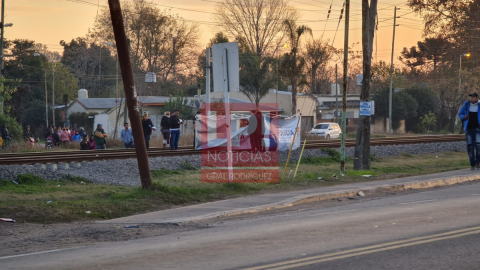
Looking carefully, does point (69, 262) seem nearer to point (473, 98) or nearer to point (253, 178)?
point (253, 178)

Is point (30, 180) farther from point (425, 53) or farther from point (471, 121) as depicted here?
point (425, 53)

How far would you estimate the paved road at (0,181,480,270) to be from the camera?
22.1 ft

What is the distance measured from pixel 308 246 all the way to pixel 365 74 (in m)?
13.1

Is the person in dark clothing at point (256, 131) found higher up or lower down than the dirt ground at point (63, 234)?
higher up

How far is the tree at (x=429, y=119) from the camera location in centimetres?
6338

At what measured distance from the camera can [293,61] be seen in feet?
164

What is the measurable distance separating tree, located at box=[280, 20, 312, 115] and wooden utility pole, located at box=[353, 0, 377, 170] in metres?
27.9

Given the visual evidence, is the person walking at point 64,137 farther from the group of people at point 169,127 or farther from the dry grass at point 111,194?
the dry grass at point 111,194

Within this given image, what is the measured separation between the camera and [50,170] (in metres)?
16.9

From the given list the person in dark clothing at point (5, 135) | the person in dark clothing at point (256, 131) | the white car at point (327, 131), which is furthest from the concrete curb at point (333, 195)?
the white car at point (327, 131)

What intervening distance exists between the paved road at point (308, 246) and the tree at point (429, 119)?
2170 inches

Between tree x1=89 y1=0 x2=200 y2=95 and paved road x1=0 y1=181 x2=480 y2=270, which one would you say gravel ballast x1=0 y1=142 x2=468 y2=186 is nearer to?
paved road x1=0 y1=181 x2=480 y2=270

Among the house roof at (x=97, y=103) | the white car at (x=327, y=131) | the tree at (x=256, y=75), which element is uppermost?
the tree at (x=256, y=75)

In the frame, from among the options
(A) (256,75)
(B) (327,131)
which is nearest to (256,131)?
(B) (327,131)
